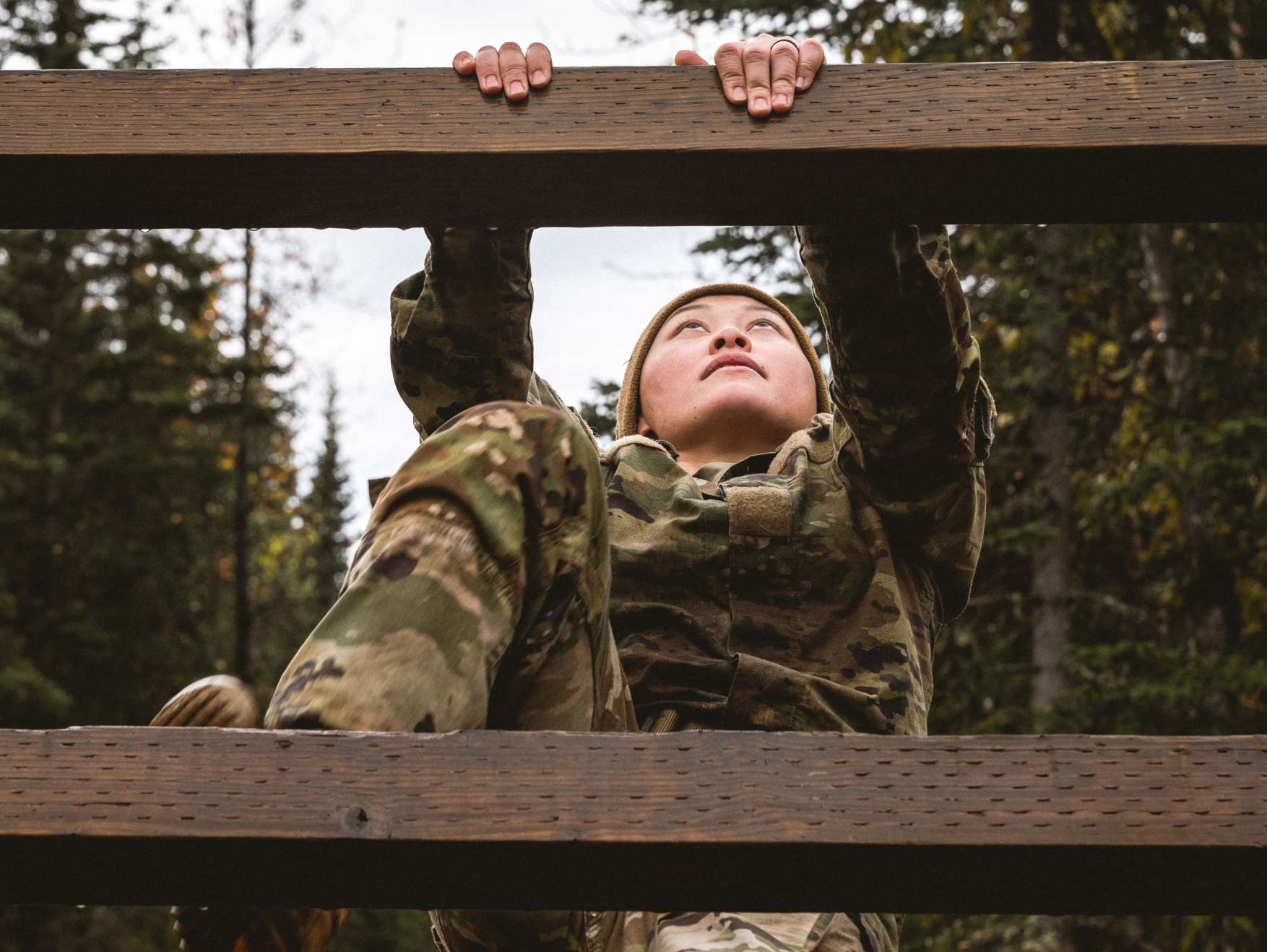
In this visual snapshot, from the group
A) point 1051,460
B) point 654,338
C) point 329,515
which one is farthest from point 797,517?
point 329,515

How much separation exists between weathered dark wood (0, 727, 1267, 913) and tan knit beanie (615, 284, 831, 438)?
2.49m

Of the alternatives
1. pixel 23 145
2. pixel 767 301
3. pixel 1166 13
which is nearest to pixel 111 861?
pixel 23 145

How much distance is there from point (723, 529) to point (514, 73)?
151 cm

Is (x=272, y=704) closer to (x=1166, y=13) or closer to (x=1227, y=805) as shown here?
(x=1227, y=805)

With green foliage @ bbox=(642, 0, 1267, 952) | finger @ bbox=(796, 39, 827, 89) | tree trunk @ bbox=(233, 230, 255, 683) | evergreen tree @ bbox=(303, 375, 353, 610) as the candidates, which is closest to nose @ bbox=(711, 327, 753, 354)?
finger @ bbox=(796, 39, 827, 89)

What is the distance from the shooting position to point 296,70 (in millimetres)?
1715

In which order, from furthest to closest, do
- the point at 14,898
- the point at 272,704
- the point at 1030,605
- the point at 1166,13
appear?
the point at 1166,13
the point at 1030,605
the point at 272,704
the point at 14,898

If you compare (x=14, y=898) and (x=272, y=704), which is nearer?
(x=14, y=898)

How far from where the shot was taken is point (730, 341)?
3652mm

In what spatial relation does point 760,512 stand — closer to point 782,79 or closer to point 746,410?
point 746,410

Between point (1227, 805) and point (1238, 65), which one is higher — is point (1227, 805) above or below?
below

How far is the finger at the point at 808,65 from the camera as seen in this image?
172cm

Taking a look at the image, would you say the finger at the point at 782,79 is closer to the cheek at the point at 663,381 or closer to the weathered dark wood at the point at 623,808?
the weathered dark wood at the point at 623,808

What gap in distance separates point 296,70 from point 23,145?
0.32m
